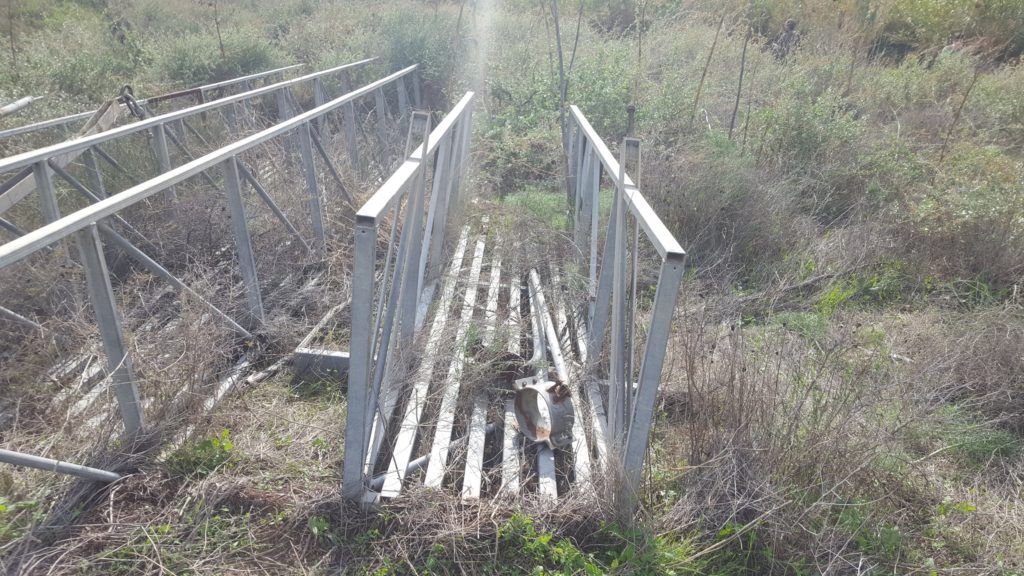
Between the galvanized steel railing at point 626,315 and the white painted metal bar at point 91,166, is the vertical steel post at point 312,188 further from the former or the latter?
the galvanized steel railing at point 626,315

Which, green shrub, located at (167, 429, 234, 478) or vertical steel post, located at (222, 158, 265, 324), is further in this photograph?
vertical steel post, located at (222, 158, 265, 324)

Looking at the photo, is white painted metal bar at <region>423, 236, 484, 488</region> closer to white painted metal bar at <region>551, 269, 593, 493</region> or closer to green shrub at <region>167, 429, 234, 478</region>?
white painted metal bar at <region>551, 269, 593, 493</region>

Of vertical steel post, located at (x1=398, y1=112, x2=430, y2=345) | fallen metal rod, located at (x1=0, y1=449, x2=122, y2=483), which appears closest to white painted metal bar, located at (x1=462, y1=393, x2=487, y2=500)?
vertical steel post, located at (x1=398, y1=112, x2=430, y2=345)

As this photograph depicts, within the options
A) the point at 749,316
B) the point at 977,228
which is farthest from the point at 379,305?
the point at 977,228

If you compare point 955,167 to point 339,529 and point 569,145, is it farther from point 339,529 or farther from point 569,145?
point 339,529

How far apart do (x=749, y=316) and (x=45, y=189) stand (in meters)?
4.24

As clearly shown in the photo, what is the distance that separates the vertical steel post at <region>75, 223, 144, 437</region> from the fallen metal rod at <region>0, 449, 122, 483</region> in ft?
0.64

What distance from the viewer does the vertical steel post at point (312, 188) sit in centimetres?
413

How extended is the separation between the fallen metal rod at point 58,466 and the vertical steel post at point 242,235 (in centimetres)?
128

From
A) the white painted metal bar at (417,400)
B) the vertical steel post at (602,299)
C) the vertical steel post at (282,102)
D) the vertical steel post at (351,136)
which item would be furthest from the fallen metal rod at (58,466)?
the vertical steel post at (282,102)

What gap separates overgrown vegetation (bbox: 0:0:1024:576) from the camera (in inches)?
83.7

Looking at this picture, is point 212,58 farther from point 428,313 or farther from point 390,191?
point 390,191

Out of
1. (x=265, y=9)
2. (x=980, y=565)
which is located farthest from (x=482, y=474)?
(x=265, y=9)

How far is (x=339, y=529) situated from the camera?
215 cm
